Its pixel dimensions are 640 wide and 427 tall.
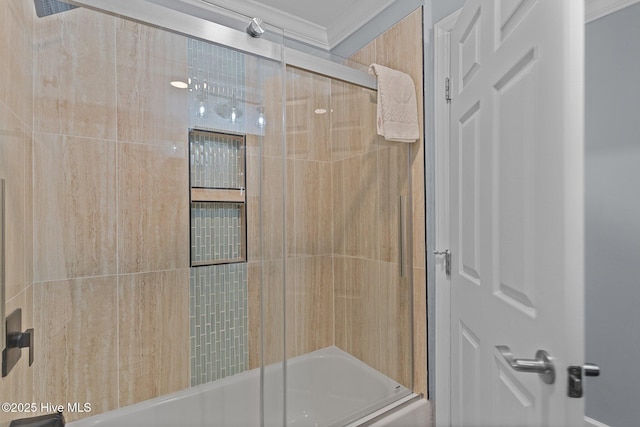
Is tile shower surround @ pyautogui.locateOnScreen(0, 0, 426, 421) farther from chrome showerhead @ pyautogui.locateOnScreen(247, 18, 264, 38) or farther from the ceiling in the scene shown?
the ceiling

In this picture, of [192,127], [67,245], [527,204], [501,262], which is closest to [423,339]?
[501,262]

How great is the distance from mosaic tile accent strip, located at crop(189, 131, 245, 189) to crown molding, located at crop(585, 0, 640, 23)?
1.74m

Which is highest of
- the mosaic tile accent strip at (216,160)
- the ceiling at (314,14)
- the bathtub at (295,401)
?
the ceiling at (314,14)

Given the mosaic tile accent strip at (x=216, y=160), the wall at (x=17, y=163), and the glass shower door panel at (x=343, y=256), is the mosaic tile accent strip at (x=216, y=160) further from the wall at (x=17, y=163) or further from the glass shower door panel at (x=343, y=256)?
the wall at (x=17, y=163)

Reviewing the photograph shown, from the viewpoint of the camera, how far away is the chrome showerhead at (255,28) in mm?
1162

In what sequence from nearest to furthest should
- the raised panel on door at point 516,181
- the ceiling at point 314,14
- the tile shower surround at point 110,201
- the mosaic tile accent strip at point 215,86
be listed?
the raised panel on door at point 516,181 → the tile shower surround at point 110,201 → the mosaic tile accent strip at point 215,86 → the ceiling at point 314,14

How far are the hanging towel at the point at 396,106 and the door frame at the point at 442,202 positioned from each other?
0.12m

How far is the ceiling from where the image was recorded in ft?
6.27

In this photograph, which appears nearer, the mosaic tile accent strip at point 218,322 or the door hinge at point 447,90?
the mosaic tile accent strip at point 218,322

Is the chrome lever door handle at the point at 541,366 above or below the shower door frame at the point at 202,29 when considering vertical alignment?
below

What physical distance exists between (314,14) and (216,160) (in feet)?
4.74

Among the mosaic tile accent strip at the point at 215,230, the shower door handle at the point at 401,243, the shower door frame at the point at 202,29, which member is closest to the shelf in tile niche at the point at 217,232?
the mosaic tile accent strip at the point at 215,230

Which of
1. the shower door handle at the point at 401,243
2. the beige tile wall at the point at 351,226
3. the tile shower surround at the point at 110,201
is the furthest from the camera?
the shower door handle at the point at 401,243

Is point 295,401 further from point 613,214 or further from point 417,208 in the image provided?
point 613,214
